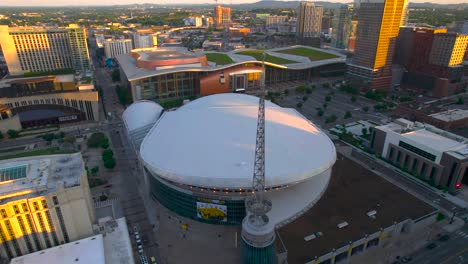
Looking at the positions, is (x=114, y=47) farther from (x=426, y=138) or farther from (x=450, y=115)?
(x=450, y=115)

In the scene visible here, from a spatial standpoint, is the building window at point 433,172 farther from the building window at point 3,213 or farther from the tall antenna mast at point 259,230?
the building window at point 3,213

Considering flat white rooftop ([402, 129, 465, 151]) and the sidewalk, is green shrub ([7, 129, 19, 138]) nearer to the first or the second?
the sidewalk

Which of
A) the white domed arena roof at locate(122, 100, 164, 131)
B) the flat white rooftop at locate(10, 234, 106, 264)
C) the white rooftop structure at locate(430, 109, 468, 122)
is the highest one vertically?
the white domed arena roof at locate(122, 100, 164, 131)

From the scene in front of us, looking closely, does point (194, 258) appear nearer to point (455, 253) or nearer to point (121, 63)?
point (455, 253)

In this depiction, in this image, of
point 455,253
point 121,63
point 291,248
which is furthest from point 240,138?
point 121,63

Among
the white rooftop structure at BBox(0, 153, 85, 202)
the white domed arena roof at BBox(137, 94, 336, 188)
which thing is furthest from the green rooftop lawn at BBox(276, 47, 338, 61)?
the white rooftop structure at BBox(0, 153, 85, 202)

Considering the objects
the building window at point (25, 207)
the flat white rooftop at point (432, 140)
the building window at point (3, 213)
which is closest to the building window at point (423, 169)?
the flat white rooftop at point (432, 140)

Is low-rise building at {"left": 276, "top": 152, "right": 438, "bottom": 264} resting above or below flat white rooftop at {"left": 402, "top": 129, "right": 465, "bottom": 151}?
below
